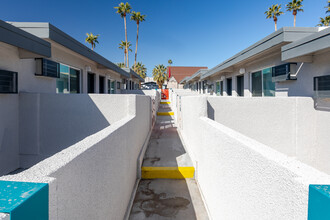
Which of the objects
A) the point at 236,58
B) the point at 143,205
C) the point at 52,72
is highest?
the point at 236,58

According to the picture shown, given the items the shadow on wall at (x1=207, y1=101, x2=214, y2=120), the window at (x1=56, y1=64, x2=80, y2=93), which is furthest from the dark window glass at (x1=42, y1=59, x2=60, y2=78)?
the shadow on wall at (x1=207, y1=101, x2=214, y2=120)

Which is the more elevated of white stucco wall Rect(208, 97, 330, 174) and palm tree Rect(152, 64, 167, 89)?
palm tree Rect(152, 64, 167, 89)

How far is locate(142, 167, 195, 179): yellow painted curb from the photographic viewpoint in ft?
14.8

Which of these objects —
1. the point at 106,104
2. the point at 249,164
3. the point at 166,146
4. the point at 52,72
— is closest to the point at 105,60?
the point at 52,72

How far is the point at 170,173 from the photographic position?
4.52 meters

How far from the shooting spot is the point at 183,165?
15.4 ft

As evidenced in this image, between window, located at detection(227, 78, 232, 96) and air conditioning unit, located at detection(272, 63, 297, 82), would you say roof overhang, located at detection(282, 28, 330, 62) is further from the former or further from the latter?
window, located at detection(227, 78, 232, 96)

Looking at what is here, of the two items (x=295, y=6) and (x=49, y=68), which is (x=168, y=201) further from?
(x=295, y=6)

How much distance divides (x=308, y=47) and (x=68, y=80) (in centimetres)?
794

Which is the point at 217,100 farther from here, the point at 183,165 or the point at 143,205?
the point at 143,205

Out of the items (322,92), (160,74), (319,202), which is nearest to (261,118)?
(322,92)

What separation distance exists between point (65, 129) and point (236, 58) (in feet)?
24.3

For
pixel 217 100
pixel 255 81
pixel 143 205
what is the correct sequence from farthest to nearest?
1. pixel 255 81
2. pixel 217 100
3. pixel 143 205

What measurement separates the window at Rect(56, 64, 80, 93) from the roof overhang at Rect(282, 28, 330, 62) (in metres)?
7.43
